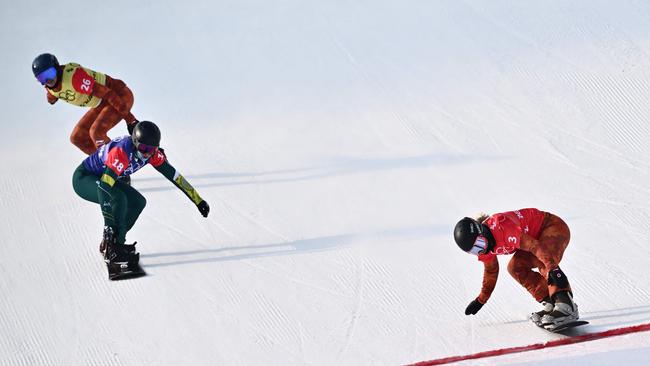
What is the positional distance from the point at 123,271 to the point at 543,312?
132 inches

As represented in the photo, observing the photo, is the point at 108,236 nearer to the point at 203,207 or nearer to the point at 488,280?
the point at 203,207

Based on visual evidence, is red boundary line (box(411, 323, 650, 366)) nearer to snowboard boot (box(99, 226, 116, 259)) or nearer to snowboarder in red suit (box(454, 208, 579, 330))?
snowboarder in red suit (box(454, 208, 579, 330))

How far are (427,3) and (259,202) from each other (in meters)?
4.63

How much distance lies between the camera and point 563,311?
5.91 metres

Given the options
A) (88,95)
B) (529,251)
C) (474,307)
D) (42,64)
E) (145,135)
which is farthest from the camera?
(88,95)

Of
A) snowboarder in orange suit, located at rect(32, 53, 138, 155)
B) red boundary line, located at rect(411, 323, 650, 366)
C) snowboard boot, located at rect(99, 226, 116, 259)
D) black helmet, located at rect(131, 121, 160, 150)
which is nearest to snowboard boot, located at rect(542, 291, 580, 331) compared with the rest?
red boundary line, located at rect(411, 323, 650, 366)

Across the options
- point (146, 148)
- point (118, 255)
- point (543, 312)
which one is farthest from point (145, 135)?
point (543, 312)

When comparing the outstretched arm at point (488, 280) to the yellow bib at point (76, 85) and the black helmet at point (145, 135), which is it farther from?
the yellow bib at point (76, 85)

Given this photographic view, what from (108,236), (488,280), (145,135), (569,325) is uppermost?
(145,135)

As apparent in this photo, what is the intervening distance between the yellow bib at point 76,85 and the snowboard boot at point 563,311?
4.48 meters

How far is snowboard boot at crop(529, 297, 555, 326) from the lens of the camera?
6023 mm

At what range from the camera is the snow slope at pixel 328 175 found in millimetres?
6484

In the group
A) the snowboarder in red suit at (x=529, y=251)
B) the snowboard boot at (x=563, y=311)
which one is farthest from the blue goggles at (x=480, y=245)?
the snowboard boot at (x=563, y=311)

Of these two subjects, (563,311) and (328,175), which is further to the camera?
(328,175)
